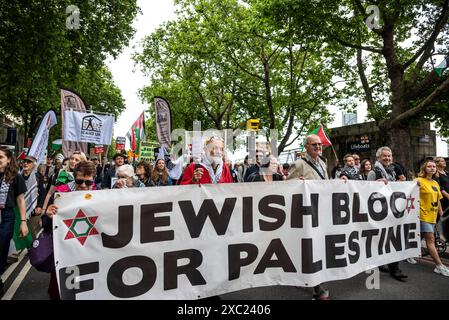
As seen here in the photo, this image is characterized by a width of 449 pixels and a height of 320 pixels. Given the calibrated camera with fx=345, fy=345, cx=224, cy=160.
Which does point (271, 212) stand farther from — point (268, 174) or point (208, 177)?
point (268, 174)

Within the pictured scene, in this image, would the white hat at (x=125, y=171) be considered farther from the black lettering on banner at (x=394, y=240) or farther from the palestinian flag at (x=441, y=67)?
the palestinian flag at (x=441, y=67)

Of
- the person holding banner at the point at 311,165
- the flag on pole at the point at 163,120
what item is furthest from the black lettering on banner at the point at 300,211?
the flag on pole at the point at 163,120

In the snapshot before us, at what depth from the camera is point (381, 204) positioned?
4.55 metres

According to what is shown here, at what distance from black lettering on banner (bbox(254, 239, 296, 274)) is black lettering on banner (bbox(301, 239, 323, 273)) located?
5.1 inches

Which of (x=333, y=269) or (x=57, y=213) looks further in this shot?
(x=333, y=269)

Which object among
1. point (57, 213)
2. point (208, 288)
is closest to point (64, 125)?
point (57, 213)

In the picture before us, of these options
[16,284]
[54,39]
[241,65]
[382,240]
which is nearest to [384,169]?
[382,240]

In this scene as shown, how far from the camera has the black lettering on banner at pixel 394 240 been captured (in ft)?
14.7

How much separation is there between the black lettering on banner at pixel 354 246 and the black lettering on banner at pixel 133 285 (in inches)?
90.7

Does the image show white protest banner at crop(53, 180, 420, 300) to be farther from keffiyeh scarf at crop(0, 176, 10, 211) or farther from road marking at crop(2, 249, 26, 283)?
road marking at crop(2, 249, 26, 283)
